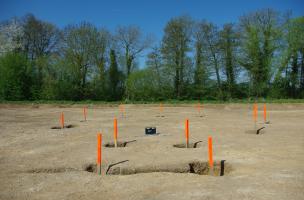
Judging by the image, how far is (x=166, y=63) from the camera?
4528 cm

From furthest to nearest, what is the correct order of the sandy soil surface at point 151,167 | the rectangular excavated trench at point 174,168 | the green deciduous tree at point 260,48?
1. the green deciduous tree at point 260,48
2. the rectangular excavated trench at point 174,168
3. the sandy soil surface at point 151,167

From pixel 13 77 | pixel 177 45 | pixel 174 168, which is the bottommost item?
pixel 174 168

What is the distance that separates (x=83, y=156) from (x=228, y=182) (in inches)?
209

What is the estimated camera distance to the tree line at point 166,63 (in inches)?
1718

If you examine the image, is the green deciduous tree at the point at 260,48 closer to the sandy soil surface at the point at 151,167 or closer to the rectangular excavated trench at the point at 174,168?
the sandy soil surface at the point at 151,167

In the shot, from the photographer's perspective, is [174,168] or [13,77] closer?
[174,168]

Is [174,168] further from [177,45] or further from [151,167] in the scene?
[177,45]

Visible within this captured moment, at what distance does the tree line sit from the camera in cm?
4362

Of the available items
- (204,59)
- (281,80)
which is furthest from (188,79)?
(281,80)

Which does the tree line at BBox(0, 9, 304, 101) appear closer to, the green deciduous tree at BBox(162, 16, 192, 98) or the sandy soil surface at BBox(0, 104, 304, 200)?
the green deciduous tree at BBox(162, 16, 192, 98)

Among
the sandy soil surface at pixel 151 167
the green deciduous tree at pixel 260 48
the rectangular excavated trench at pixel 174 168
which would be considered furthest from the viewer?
the green deciduous tree at pixel 260 48

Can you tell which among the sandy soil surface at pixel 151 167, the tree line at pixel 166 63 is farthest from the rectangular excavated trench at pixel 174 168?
the tree line at pixel 166 63

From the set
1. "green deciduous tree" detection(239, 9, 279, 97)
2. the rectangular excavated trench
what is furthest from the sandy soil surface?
"green deciduous tree" detection(239, 9, 279, 97)

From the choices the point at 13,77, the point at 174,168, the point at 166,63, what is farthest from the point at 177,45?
the point at 174,168
